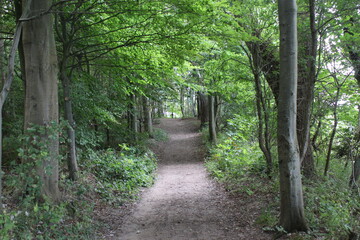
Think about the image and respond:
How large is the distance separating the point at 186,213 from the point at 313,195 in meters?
3.11

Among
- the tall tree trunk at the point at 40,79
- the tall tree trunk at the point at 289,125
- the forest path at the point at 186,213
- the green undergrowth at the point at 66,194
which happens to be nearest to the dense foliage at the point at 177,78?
the green undergrowth at the point at 66,194

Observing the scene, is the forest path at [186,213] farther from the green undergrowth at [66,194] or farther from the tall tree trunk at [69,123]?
the tall tree trunk at [69,123]

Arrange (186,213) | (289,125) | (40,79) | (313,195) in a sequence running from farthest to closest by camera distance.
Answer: (186,213)
(313,195)
(40,79)
(289,125)

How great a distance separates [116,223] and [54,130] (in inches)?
117

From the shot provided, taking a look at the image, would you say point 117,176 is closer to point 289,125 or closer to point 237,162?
point 237,162

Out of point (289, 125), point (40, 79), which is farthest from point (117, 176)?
point (289, 125)

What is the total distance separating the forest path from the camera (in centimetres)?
556

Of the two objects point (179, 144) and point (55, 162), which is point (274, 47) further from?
point (179, 144)

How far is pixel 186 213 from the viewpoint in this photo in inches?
273

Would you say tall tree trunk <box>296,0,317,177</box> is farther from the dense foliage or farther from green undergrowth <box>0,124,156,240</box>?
green undergrowth <box>0,124,156,240</box>

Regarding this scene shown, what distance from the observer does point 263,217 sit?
19.0 feet

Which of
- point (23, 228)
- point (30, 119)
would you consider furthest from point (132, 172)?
point (23, 228)

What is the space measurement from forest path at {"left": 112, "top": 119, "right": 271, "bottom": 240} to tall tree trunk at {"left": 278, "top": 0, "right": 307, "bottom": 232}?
0.72m

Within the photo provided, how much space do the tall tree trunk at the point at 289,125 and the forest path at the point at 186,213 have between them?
0.72 metres
